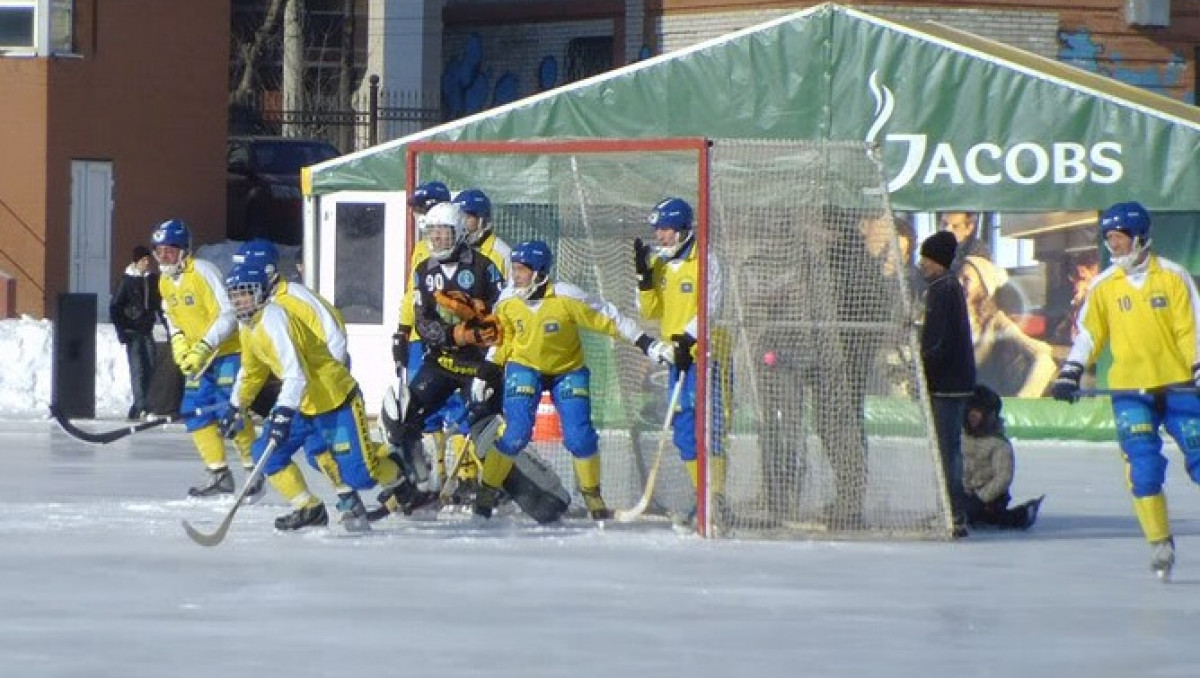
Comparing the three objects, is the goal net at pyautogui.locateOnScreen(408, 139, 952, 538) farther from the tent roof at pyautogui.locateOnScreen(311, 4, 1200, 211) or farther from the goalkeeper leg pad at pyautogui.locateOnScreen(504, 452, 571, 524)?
the tent roof at pyautogui.locateOnScreen(311, 4, 1200, 211)

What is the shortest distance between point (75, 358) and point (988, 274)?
7.12 m

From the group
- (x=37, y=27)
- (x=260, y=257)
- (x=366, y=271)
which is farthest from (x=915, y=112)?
(x=37, y=27)

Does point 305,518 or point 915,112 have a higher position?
point 915,112

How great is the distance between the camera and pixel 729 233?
12070 millimetres

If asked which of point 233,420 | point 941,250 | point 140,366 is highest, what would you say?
point 941,250

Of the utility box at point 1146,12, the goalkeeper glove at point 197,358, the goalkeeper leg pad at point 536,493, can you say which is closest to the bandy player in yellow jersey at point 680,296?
the goalkeeper leg pad at point 536,493

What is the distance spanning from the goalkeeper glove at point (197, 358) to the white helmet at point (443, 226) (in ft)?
4.26

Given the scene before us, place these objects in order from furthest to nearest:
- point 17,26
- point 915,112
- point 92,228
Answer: point 92,228 → point 17,26 → point 915,112

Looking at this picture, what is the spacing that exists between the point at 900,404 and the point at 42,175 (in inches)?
664

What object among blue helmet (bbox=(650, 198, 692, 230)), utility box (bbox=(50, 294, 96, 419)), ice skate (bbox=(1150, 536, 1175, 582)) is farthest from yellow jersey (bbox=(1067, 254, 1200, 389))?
utility box (bbox=(50, 294, 96, 419))

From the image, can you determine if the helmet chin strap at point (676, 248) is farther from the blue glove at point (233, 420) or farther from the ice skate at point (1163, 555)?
the ice skate at point (1163, 555)

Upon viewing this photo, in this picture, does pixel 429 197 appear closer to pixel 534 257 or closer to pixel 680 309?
pixel 534 257

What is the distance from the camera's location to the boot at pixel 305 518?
11.6 metres

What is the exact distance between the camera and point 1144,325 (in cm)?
1049
